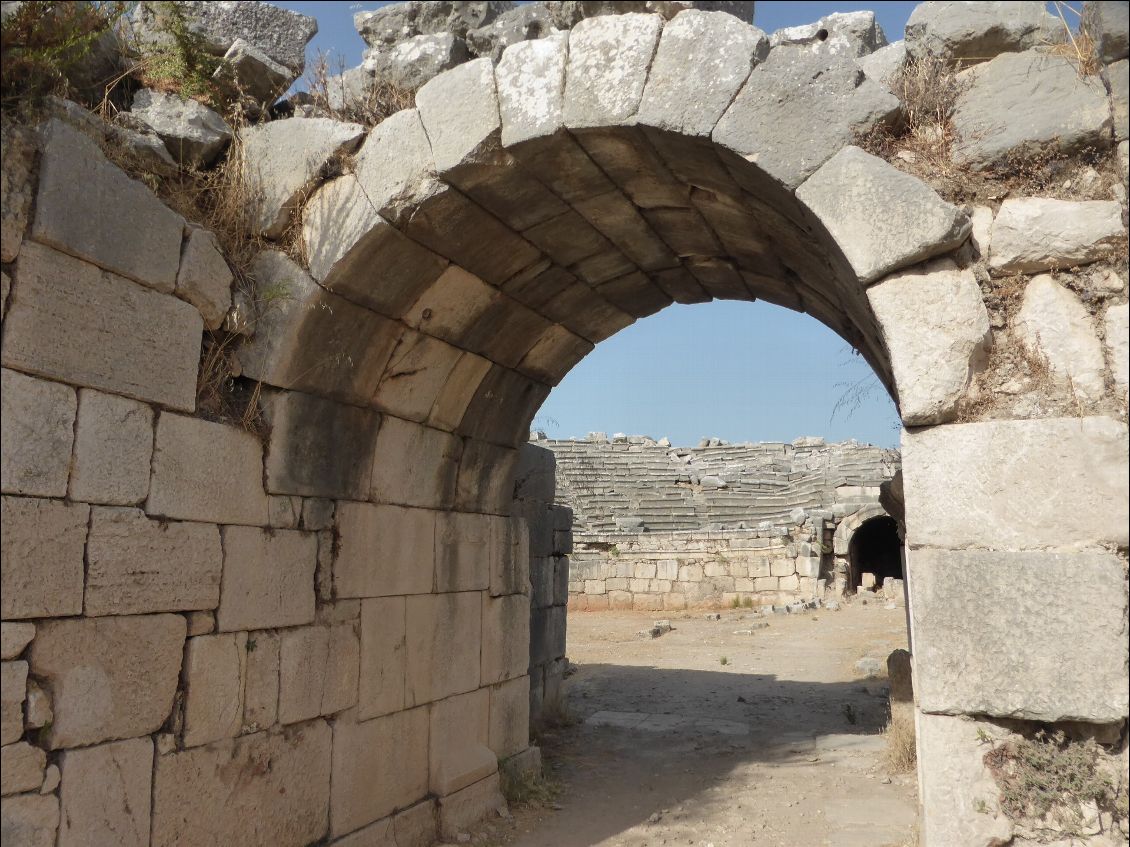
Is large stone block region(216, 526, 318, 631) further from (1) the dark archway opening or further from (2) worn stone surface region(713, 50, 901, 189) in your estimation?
(1) the dark archway opening

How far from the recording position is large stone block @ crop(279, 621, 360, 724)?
4.33 m

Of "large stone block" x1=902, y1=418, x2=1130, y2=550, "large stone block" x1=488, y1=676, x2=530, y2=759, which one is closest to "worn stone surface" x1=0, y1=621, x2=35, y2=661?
"large stone block" x1=902, y1=418, x2=1130, y2=550

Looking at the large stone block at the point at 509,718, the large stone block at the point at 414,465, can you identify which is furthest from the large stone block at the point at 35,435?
the large stone block at the point at 509,718

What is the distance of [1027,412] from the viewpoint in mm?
3172

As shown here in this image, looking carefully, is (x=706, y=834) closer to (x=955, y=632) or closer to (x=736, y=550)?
(x=955, y=632)

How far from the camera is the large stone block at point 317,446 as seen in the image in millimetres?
4379

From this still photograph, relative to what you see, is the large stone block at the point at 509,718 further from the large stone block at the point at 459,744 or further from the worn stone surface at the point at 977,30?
the worn stone surface at the point at 977,30

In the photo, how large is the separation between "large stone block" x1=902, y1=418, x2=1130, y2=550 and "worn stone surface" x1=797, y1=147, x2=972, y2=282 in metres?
0.67

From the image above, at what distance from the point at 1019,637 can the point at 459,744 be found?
3667mm

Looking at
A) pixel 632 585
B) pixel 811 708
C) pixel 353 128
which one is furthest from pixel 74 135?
pixel 632 585

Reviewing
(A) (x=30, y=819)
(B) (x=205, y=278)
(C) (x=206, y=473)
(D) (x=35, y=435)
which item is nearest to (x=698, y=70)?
(B) (x=205, y=278)

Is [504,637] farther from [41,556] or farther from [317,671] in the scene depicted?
[41,556]

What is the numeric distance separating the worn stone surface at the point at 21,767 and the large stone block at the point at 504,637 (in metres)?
3.18

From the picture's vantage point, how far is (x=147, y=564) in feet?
11.8
